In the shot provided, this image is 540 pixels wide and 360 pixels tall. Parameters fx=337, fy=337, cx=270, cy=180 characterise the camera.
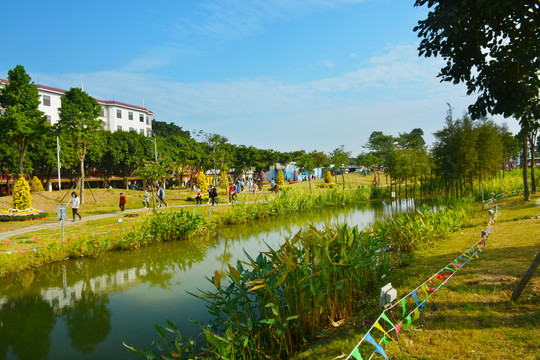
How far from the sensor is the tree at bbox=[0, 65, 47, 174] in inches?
811

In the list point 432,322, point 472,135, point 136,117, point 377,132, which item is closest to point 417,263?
point 432,322

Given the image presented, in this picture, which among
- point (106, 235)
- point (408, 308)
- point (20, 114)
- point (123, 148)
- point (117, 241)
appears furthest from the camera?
point (123, 148)

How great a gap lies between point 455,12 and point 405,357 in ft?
12.2

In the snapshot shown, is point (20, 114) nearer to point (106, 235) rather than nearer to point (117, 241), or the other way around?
point (106, 235)

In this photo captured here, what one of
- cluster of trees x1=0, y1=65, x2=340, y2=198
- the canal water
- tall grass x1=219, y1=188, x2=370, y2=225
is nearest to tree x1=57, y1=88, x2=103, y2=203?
cluster of trees x1=0, y1=65, x2=340, y2=198

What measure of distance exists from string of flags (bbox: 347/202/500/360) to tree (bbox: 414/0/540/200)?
247cm

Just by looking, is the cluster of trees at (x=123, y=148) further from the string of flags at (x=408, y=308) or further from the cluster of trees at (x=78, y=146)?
the string of flags at (x=408, y=308)

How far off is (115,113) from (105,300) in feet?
183

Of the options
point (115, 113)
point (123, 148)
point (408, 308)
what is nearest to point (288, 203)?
point (408, 308)

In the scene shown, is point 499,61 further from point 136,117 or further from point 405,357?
point 136,117

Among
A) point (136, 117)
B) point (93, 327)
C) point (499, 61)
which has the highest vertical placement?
point (136, 117)

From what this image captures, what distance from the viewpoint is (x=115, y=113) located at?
5653 cm

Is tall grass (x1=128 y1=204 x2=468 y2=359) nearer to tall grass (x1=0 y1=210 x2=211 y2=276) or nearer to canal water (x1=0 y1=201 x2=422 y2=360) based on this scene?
canal water (x1=0 y1=201 x2=422 y2=360)

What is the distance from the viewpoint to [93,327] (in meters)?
6.02
